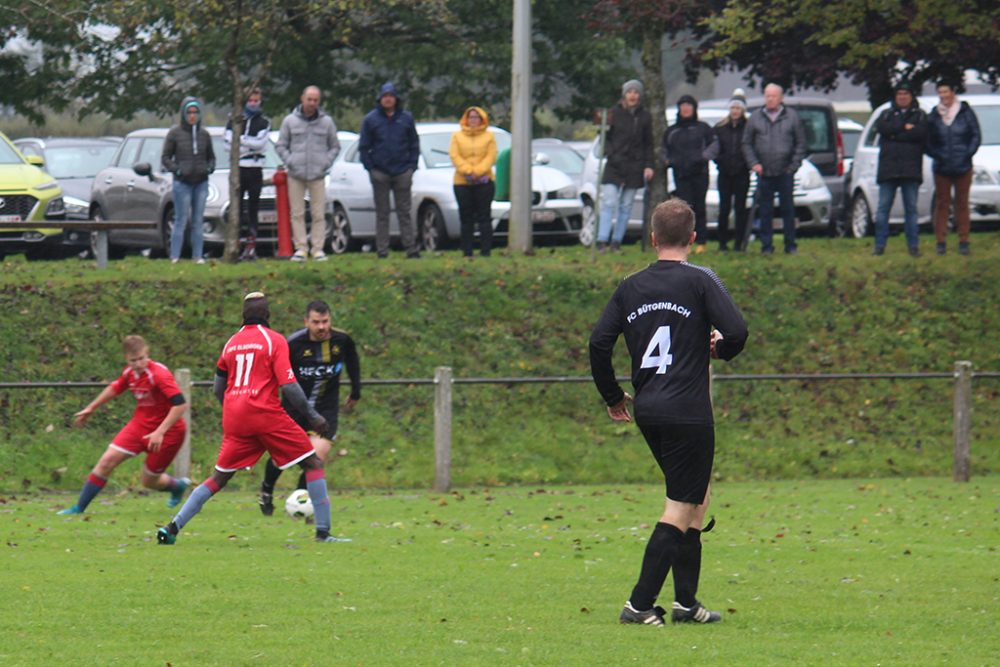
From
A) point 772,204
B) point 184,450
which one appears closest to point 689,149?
point 772,204

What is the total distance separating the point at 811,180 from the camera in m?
26.5

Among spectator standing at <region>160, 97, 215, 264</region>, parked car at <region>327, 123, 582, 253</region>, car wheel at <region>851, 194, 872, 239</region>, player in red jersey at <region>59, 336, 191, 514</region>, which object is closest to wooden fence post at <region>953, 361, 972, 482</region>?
player in red jersey at <region>59, 336, 191, 514</region>

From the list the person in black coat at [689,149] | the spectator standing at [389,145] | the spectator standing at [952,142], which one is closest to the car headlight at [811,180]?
the spectator standing at [952,142]

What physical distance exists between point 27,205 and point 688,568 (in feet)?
53.5

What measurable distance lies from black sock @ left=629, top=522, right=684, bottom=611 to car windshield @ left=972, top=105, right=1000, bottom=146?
59.3ft

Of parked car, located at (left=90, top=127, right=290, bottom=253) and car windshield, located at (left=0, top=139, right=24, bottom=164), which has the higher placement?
car windshield, located at (left=0, top=139, right=24, bottom=164)

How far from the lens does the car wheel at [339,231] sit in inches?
963

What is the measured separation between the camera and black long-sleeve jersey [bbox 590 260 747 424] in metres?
8.69

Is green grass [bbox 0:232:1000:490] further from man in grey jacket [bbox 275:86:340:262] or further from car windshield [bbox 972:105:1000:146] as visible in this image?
car windshield [bbox 972:105:1000:146]

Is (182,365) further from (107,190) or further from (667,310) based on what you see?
(667,310)

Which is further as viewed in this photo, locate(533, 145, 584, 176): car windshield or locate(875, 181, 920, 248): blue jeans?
locate(533, 145, 584, 176): car windshield

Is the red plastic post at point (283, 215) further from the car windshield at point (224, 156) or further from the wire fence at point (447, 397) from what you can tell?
the wire fence at point (447, 397)

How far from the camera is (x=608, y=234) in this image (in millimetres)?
22906

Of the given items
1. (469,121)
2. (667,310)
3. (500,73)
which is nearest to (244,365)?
(667,310)
